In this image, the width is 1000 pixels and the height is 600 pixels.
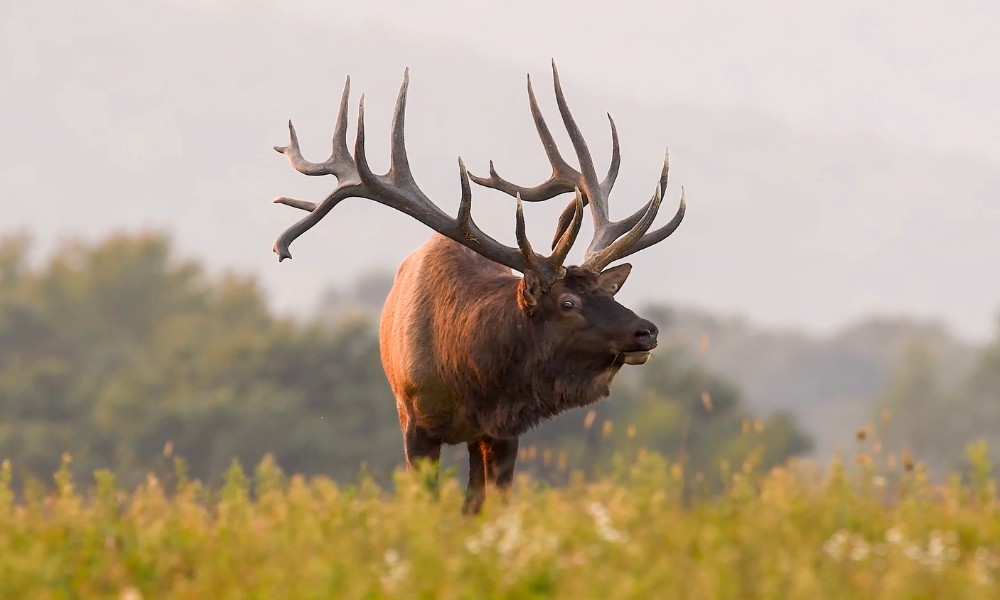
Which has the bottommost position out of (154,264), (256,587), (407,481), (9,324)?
(256,587)

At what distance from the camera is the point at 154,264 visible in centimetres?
6456

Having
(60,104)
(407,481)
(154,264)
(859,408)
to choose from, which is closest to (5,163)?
(60,104)

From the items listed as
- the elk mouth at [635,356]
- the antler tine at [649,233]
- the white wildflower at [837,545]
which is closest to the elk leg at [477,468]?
the elk mouth at [635,356]

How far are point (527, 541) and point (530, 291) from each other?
4.15 meters

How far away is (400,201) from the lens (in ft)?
32.9

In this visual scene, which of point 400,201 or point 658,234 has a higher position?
point 400,201

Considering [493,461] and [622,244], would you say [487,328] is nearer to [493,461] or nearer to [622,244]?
[493,461]

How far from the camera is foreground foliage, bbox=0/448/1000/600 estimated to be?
495cm

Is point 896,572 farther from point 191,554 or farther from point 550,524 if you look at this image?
point 191,554

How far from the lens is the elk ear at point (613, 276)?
32.6ft

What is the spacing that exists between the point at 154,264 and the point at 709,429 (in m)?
25.6

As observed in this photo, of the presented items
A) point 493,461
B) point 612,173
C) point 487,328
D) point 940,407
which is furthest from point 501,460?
point 940,407

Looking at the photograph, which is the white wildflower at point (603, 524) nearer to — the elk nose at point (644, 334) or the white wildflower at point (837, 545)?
the white wildflower at point (837, 545)

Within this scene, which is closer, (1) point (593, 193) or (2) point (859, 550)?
(2) point (859, 550)
